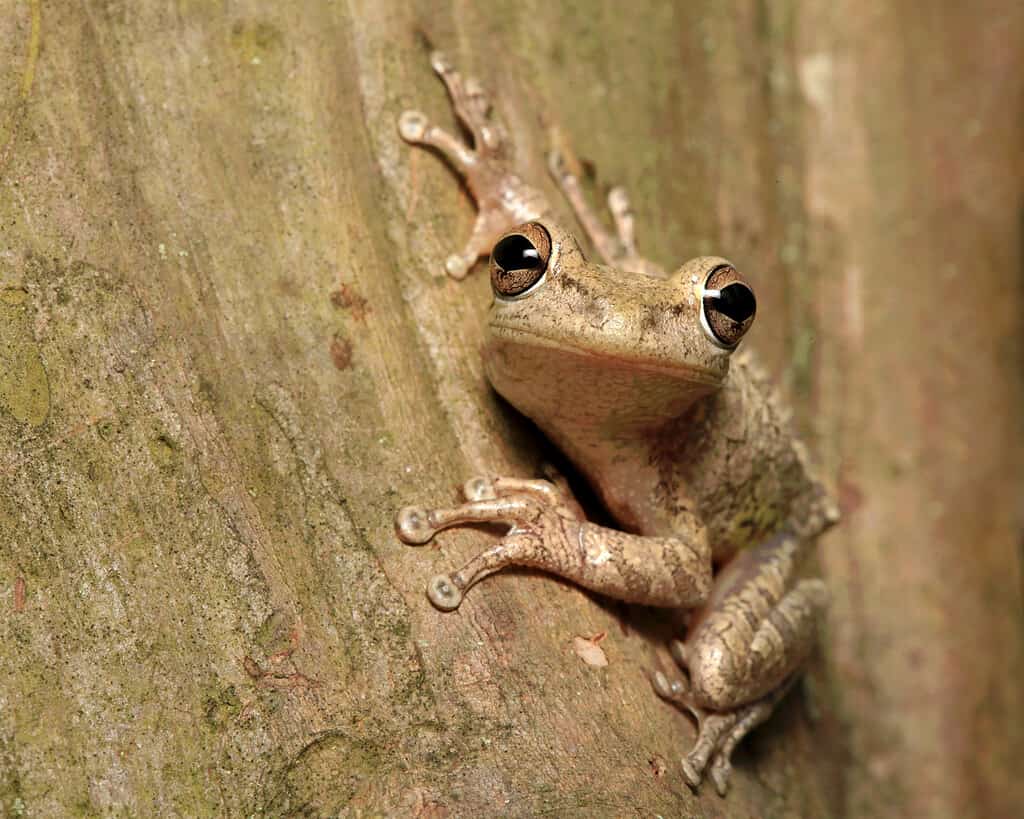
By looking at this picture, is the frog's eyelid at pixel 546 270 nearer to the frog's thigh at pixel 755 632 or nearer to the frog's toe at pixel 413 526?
the frog's toe at pixel 413 526

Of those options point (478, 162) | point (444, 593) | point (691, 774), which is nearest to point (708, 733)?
point (691, 774)

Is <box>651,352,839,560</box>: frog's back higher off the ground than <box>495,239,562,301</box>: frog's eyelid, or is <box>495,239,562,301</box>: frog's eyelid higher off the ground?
<box>495,239,562,301</box>: frog's eyelid

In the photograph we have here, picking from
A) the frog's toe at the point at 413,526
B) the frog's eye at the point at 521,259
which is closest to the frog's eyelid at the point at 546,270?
the frog's eye at the point at 521,259

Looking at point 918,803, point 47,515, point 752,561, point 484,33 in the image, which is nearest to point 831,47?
point 484,33

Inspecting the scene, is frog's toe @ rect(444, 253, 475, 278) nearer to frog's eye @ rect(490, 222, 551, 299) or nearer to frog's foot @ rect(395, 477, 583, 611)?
frog's eye @ rect(490, 222, 551, 299)

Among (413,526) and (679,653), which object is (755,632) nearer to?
(679,653)

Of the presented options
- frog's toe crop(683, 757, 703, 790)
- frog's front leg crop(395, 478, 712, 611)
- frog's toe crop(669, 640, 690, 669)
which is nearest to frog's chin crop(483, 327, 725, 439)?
frog's front leg crop(395, 478, 712, 611)

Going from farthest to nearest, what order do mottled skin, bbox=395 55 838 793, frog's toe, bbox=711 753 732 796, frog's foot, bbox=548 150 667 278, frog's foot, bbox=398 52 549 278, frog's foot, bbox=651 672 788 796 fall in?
1. frog's foot, bbox=548 150 667 278
2. frog's foot, bbox=398 52 549 278
3. frog's toe, bbox=711 753 732 796
4. frog's foot, bbox=651 672 788 796
5. mottled skin, bbox=395 55 838 793
